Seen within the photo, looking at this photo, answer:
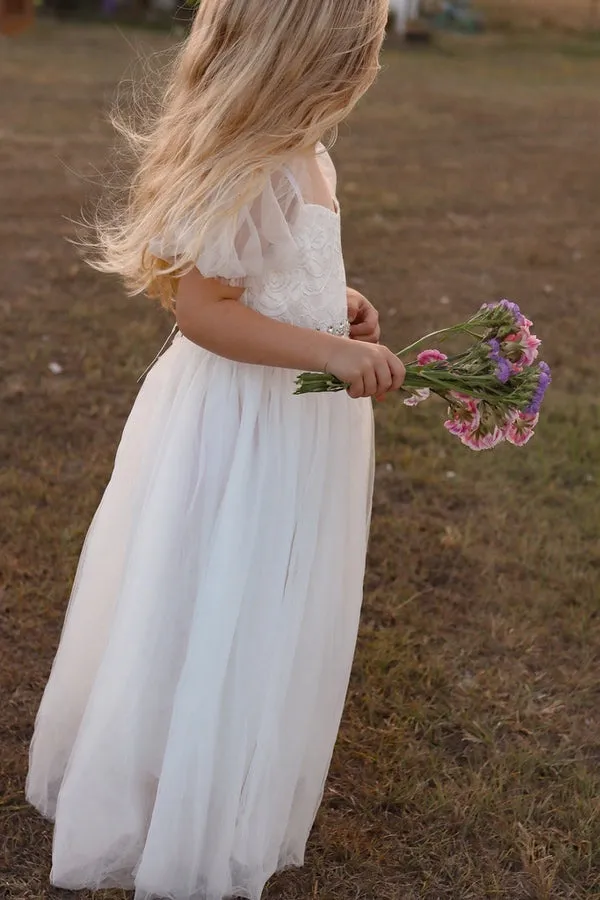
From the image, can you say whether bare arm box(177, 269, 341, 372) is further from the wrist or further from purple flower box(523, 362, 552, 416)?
purple flower box(523, 362, 552, 416)

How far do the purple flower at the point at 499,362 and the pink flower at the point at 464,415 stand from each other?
99mm

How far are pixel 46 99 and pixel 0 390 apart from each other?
6957mm

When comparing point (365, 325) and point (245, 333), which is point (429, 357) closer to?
point (365, 325)

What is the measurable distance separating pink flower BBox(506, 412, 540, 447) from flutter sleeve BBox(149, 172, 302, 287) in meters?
0.52

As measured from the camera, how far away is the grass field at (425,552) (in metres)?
2.41

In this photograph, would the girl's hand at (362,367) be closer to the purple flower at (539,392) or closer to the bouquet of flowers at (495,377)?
the bouquet of flowers at (495,377)

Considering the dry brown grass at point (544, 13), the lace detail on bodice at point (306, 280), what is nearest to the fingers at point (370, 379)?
the lace detail on bodice at point (306, 280)

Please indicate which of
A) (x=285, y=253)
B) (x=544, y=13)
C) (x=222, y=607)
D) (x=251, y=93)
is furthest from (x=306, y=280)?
(x=544, y=13)

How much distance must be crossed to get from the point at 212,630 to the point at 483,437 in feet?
2.12

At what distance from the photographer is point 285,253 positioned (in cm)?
190

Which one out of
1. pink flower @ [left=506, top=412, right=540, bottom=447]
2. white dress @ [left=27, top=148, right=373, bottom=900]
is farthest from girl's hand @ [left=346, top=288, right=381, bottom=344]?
pink flower @ [left=506, top=412, right=540, bottom=447]

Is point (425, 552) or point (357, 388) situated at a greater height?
point (357, 388)

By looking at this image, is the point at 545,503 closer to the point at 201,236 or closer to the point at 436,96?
the point at 201,236

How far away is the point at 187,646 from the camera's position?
6.72ft
